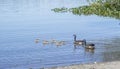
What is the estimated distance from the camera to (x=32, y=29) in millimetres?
49688

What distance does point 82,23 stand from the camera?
183ft

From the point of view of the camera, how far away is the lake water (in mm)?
29891

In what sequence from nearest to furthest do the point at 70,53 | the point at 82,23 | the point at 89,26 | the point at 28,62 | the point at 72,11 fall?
the point at 28,62 < the point at 70,53 < the point at 89,26 < the point at 82,23 < the point at 72,11

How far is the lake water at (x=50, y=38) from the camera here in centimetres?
2989

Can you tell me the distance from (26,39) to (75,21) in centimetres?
1847

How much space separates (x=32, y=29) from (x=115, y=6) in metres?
17.9

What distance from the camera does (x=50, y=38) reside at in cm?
4212

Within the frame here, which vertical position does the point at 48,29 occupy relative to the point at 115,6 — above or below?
below

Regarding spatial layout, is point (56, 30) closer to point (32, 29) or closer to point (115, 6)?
point (32, 29)

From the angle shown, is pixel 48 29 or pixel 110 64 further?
pixel 48 29

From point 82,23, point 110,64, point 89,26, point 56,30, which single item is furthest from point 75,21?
point 110,64

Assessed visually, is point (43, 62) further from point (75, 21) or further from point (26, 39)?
point (75, 21)

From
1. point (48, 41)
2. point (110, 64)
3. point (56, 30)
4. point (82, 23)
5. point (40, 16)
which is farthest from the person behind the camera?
point (40, 16)

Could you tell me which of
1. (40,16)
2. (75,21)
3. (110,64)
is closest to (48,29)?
(75,21)
